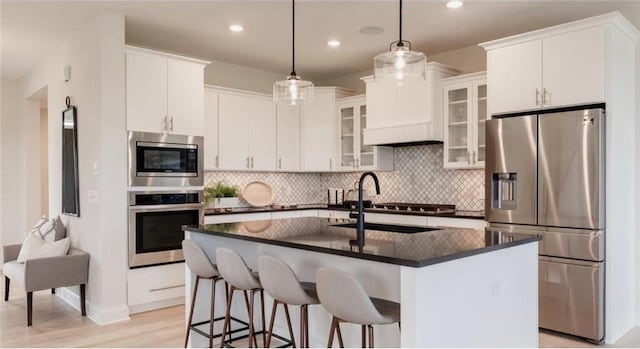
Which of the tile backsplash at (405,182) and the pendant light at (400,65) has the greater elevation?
the pendant light at (400,65)

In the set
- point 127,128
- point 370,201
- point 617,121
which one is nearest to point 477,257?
point 617,121

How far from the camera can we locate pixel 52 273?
13.4 feet

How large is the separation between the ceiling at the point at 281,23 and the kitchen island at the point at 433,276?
193 cm

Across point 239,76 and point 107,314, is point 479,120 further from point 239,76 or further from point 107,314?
point 107,314

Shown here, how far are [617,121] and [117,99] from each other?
13.3 ft

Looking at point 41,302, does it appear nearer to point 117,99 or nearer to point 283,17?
point 117,99

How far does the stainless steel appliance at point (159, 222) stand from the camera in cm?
429

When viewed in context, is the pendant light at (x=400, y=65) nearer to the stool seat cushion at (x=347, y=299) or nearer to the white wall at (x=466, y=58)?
the stool seat cushion at (x=347, y=299)

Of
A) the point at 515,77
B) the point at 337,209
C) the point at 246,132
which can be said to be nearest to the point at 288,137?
the point at 246,132

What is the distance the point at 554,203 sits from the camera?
12.2 feet

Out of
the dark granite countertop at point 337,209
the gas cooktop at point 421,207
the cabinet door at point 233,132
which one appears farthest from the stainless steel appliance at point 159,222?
the gas cooktop at point 421,207

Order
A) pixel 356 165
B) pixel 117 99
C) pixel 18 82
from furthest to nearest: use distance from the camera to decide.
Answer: pixel 18 82 < pixel 356 165 < pixel 117 99

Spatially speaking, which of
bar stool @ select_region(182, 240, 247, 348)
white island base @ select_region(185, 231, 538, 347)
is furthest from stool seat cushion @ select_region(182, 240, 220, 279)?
white island base @ select_region(185, 231, 538, 347)

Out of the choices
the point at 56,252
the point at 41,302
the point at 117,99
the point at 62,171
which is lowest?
the point at 41,302
